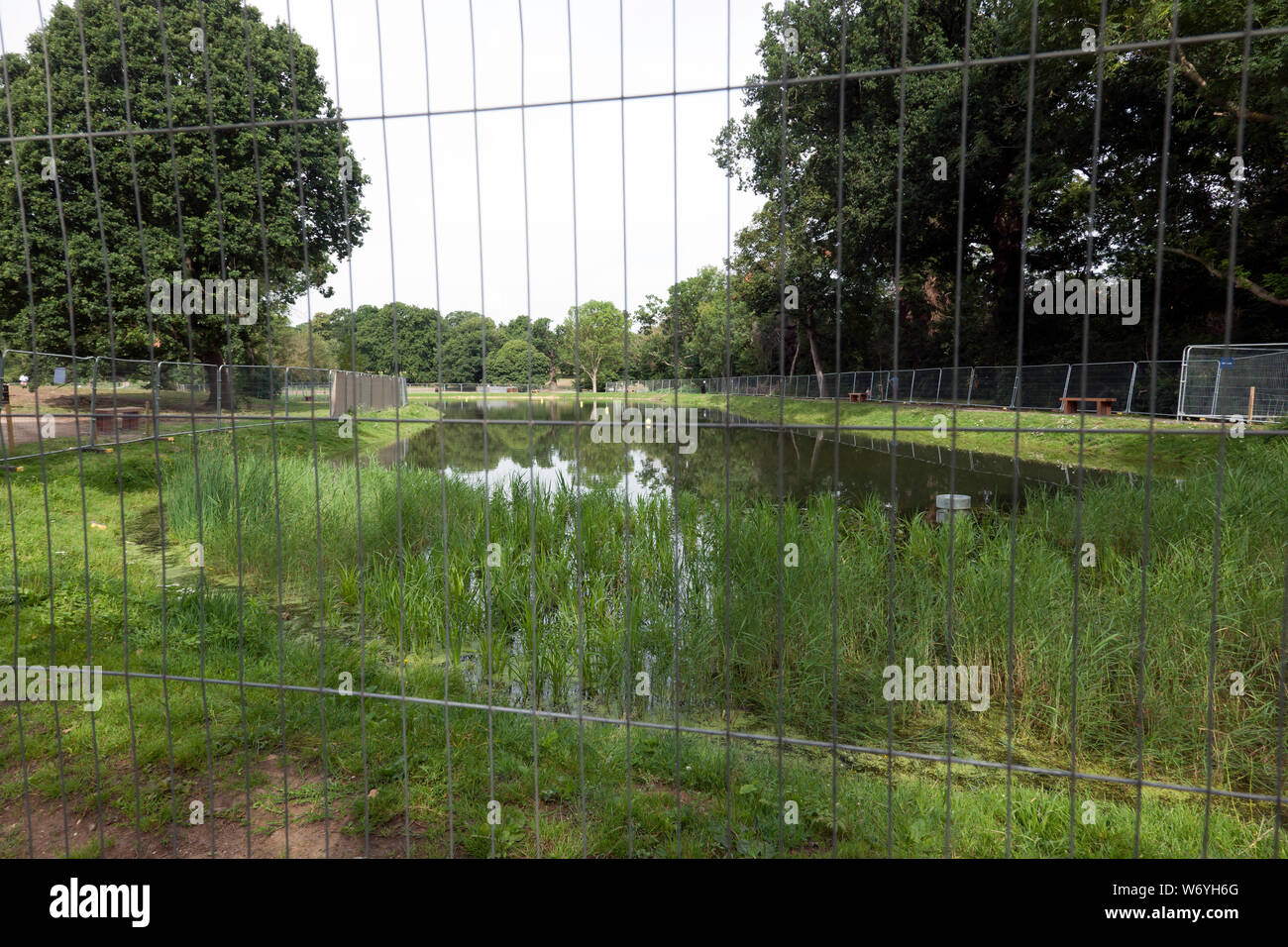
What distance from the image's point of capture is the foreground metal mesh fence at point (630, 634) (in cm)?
230

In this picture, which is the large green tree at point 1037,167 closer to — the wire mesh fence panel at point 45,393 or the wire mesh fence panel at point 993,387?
the wire mesh fence panel at point 993,387

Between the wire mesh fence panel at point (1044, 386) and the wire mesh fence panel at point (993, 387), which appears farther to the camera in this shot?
the wire mesh fence panel at point (993, 387)

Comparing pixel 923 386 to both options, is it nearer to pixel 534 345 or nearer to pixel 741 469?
pixel 741 469

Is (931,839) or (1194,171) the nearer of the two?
(931,839)

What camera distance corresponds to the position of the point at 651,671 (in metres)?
4.52

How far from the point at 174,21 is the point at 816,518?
17338 mm

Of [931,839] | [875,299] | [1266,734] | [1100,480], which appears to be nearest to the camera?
[931,839]

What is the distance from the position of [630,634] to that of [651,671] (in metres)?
0.83

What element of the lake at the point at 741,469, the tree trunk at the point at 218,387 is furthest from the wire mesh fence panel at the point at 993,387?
the tree trunk at the point at 218,387

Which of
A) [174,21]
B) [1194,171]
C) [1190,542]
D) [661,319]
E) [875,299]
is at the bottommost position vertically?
[1190,542]

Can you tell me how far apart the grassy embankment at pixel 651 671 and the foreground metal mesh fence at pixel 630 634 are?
24mm

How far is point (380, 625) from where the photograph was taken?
519 centimetres

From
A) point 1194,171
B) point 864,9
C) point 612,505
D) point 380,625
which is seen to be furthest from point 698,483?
point 864,9

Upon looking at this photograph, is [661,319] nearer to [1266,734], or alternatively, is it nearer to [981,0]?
[1266,734]
